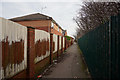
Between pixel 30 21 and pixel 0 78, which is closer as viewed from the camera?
pixel 0 78

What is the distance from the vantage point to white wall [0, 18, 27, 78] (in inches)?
104

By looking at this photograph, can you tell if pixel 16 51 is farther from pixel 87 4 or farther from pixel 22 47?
pixel 87 4

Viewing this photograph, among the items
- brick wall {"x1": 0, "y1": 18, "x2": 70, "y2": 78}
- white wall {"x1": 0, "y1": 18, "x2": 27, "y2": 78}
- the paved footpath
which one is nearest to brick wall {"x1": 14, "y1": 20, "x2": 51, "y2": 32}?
the paved footpath

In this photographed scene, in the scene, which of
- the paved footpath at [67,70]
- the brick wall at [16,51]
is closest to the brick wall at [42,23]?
the paved footpath at [67,70]

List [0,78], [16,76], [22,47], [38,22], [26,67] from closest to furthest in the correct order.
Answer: [0,78] → [16,76] → [22,47] → [26,67] → [38,22]

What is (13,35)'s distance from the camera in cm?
312

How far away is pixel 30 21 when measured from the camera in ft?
71.3

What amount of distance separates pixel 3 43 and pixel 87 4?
8707 mm

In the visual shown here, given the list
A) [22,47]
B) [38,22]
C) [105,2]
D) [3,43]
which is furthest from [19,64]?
[38,22]

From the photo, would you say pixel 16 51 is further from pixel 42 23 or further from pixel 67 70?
pixel 42 23

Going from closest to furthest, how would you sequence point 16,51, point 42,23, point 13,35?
point 13,35 → point 16,51 → point 42,23

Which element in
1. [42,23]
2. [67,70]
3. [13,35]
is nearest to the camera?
[13,35]

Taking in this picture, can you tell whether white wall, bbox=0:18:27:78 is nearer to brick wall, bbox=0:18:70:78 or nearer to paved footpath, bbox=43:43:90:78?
brick wall, bbox=0:18:70:78

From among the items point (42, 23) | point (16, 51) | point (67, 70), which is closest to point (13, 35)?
point (16, 51)
